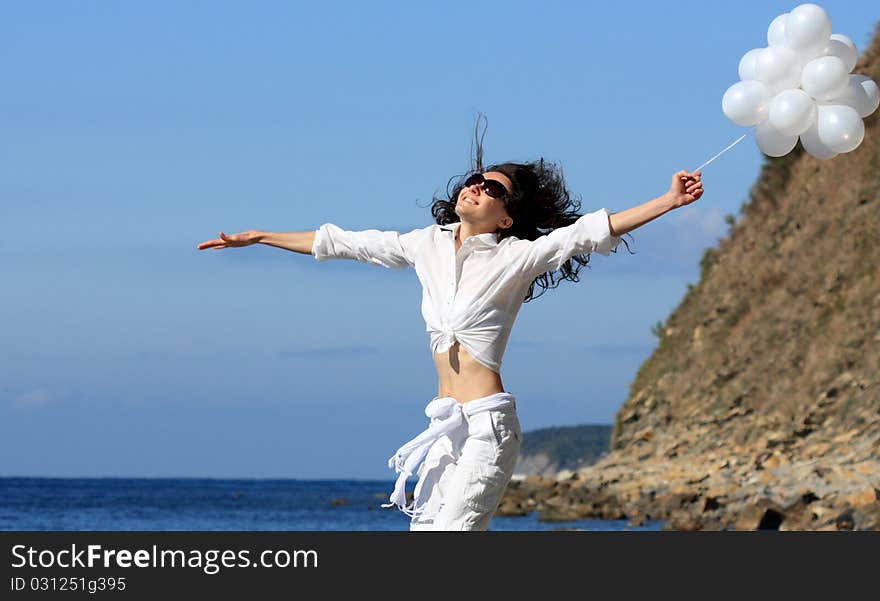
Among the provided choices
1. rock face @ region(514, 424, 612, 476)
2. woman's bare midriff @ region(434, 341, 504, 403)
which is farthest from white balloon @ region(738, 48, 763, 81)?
rock face @ region(514, 424, 612, 476)

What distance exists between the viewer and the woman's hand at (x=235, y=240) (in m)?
7.60

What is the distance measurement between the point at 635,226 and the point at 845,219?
112 ft

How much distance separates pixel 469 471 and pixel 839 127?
256cm

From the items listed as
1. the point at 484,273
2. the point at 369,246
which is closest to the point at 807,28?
the point at 484,273

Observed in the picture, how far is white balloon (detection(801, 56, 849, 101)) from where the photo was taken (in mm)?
7284

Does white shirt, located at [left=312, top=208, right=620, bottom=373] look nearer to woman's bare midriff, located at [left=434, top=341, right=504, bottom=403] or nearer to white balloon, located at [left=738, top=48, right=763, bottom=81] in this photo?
woman's bare midriff, located at [left=434, top=341, right=504, bottom=403]

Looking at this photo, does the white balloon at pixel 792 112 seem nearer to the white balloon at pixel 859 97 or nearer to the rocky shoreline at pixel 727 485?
the white balloon at pixel 859 97

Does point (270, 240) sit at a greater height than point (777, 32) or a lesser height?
lesser

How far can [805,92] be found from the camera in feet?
24.2

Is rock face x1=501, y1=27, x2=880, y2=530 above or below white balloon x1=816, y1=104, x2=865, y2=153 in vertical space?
Result: above

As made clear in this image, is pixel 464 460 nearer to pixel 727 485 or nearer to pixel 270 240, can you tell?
pixel 270 240

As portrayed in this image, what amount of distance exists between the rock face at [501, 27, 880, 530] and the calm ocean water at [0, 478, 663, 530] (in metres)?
2.17

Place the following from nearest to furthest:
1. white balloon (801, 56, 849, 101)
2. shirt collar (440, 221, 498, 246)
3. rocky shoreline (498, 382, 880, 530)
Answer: shirt collar (440, 221, 498, 246)
white balloon (801, 56, 849, 101)
rocky shoreline (498, 382, 880, 530)

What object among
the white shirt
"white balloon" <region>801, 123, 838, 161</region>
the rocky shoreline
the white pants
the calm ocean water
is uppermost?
the calm ocean water
